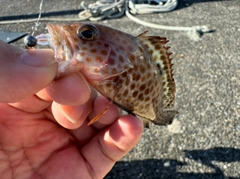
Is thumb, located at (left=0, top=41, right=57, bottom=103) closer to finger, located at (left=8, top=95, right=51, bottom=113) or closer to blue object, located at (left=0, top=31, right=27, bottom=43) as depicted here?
finger, located at (left=8, top=95, right=51, bottom=113)

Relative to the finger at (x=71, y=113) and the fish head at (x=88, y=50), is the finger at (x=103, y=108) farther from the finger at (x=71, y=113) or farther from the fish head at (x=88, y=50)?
the fish head at (x=88, y=50)

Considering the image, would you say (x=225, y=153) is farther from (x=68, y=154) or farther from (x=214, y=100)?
(x=68, y=154)

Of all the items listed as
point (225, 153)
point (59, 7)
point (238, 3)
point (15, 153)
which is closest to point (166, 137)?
point (225, 153)

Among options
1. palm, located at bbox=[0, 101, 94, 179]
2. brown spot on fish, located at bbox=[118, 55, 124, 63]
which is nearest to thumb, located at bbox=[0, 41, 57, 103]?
brown spot on fish, located at bbox=[118, 55, 124, 63]

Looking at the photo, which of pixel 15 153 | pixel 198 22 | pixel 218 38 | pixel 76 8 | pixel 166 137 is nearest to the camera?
pixel 15 153

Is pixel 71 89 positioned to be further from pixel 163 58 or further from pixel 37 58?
pixel 163 58

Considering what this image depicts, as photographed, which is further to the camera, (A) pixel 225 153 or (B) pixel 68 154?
(A) pixel 225 153
